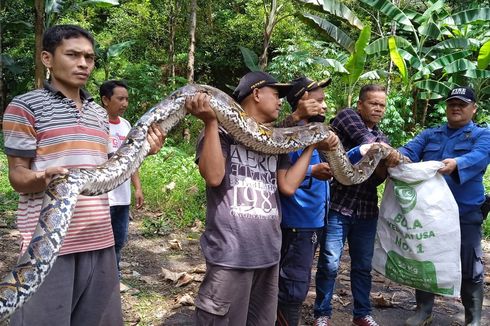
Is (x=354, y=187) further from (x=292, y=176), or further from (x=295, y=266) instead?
(x=292, y=176)

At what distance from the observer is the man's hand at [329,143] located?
10.7 ft

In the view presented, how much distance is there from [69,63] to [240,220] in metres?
1.33

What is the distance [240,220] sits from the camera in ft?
8.80

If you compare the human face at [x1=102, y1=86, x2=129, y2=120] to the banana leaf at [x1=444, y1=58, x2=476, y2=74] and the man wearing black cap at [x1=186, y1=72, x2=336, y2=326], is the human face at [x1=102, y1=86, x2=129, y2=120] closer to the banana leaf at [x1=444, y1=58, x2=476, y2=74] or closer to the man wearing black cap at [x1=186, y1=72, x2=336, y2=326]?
the man wearing black cap at [x1=186, y1=72, x2=336, y2=326]

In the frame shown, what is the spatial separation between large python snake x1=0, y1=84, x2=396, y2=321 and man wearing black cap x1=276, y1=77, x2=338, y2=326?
20 cm

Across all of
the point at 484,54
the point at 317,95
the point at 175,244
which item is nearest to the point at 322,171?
the point at 317,95

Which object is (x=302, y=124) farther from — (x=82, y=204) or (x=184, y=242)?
(x=184, y=242)

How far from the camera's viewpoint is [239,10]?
19.8 metres

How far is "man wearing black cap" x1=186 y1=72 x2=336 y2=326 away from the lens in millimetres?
Answer: 2617

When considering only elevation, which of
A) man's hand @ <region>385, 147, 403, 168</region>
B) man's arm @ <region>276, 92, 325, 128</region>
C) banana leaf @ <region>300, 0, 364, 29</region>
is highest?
banana leaf @ <region>300, 0, 364, 29</region>

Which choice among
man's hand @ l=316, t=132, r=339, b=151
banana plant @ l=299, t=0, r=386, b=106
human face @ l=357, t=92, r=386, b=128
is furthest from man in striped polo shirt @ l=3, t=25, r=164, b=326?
banana plant @ l=299, t=0, r=386, b=106

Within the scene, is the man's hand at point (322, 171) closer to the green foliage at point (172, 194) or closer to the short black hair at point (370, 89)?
the short black hair at point (370, 89)

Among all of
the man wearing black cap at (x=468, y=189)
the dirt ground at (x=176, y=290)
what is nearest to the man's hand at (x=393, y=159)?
the man wearing black cap at (x=468, y=189)

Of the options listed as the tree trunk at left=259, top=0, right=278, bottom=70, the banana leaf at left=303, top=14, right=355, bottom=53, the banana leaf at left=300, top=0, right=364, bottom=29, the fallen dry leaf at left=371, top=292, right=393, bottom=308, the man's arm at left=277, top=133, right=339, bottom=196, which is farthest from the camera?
the banana leaf at left=303, top=14, right=355, bottom=53
